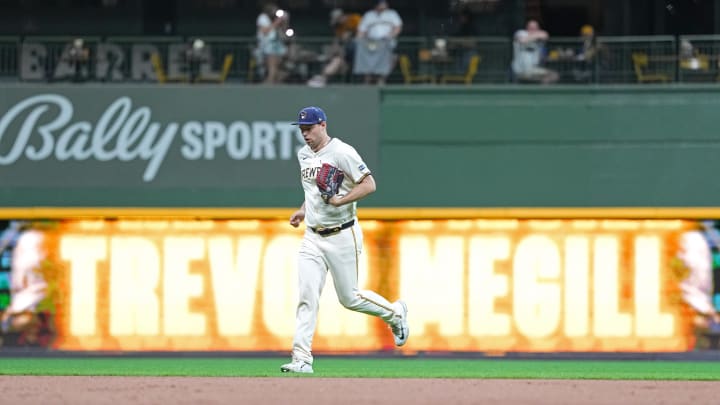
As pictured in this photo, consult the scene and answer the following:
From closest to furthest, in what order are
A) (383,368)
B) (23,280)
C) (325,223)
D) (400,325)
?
1. (325,223)
2. (400,325)
3. (383,368)
4. (23,280)

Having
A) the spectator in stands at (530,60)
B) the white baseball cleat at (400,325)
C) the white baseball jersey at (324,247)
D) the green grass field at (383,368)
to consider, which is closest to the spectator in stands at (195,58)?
the spectator in stands at (530,60)

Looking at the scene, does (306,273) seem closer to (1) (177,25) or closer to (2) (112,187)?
(2) (112,187)

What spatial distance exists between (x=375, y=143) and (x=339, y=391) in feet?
35.2

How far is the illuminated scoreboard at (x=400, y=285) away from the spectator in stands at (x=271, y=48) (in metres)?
6.62

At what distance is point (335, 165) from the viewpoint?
11.3 m

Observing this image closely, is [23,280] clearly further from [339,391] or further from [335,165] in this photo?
[339,391]

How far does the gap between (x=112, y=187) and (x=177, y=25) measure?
169 inches

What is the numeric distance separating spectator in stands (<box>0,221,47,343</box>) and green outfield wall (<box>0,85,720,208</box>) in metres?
6.10

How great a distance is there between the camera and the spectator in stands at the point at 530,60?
68.5 feet

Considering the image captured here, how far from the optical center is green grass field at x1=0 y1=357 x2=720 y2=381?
12.0 meters

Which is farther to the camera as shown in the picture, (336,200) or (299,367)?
(299,367)

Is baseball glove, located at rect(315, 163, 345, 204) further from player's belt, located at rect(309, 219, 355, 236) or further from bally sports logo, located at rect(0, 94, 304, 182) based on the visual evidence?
bally sports logo, located at rect(0, 94, 304, 182)

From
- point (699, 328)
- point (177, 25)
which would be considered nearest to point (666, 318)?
point (699, 328)

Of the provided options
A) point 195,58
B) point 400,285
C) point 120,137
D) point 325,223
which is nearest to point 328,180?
point 325,223
